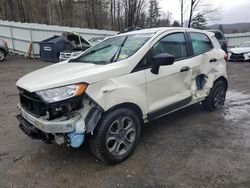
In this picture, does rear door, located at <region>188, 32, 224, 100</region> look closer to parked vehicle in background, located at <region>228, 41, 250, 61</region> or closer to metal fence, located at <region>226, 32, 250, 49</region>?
parked vehicle in background, located at <region>228, 41, 250, 61</region>

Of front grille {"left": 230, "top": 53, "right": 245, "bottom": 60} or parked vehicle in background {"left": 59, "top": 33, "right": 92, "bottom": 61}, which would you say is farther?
front grille {"left": 230, "top": 53, "right": 245, "bottom": 60}

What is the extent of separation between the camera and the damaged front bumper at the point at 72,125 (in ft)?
10.1

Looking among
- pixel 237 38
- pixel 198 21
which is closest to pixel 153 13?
pixel 198 21

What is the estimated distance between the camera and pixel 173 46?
4512 millimetres

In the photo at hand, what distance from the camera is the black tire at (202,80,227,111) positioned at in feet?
17.6

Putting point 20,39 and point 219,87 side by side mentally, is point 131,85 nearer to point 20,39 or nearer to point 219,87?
point 219,87

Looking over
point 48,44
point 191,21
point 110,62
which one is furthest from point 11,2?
point 110,62

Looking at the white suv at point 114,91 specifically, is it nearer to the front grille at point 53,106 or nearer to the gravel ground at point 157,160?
the front grille at point 53,106

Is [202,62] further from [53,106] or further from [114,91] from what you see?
[53,106]

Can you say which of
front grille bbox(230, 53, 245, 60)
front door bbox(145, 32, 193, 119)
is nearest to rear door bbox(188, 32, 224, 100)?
front door bbox(145, 32, 193, 119)

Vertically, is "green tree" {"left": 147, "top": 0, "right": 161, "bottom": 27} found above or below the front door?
above

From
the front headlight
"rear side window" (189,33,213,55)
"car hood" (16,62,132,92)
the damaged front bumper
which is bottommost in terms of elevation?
the damaged front bumper

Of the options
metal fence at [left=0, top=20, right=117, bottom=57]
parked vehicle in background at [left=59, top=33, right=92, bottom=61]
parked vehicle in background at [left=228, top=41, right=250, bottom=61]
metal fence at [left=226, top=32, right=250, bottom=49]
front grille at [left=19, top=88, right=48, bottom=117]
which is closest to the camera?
front grille at [left=19, top=88, right=48, bottom=117]

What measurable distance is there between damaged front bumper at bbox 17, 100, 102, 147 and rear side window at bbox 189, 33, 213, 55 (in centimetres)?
260
